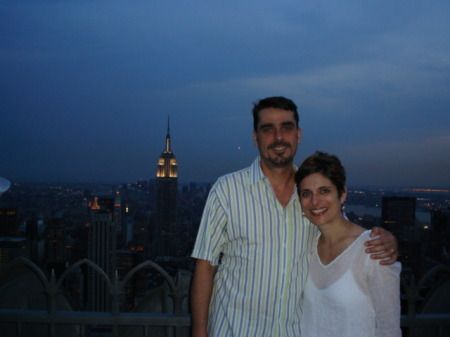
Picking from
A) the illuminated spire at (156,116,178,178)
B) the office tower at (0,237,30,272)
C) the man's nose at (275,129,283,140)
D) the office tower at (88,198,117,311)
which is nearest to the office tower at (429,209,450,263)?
the man's nose at (275,129,283,140)

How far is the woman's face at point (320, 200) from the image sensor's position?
1926mm

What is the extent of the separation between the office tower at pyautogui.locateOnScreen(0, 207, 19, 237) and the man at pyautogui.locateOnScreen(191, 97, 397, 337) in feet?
18.1

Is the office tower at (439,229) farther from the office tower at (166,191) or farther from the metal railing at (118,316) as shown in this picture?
the office tower at (166,191)

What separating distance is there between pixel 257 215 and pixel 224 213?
0.60ft

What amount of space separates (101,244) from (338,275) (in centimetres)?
1063

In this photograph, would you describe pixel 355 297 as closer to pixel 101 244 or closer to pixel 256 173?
pixel 256 173

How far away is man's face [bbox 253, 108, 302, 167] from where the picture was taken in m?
2.13

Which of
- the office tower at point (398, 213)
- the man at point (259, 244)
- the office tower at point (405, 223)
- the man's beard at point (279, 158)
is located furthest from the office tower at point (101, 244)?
the office tower at point (398, 213)

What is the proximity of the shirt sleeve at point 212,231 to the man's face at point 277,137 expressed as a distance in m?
0.35

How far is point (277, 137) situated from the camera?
2129 mm

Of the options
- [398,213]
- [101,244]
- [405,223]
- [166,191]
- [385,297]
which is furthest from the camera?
[166,191]

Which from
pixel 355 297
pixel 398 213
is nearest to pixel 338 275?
pixel 355 297

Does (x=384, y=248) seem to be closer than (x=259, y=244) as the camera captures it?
Yes

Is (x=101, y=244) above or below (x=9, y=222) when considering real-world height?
below
